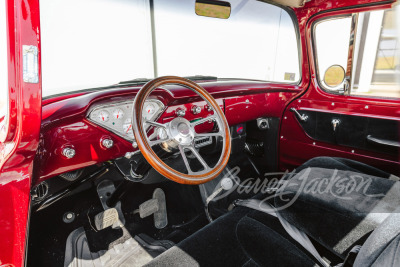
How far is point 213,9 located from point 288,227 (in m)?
1.41

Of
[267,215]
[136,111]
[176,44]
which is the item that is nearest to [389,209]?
[267,215]

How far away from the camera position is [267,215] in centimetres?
149

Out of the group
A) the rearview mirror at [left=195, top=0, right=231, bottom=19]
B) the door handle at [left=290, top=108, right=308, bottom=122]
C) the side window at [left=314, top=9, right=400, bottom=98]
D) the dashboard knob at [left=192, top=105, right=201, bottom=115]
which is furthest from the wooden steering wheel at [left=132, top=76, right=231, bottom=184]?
the side window at [left=314, top=9, right=400, bottom=98]

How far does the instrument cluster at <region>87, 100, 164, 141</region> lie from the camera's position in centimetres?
141

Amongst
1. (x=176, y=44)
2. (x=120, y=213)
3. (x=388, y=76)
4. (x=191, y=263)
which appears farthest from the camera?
(x=388, y=76)

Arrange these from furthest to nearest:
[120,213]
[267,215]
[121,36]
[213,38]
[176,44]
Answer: [213,38], [176,44], [120,213], [121,36], [267,215]

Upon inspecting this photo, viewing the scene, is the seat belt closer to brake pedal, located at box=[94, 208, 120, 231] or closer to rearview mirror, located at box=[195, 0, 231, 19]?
brake pedal, located at box=[94, 208, 120, 231]

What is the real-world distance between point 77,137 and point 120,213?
74cm

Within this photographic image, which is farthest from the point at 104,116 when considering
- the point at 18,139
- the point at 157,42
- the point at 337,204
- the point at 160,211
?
the point at 337,204

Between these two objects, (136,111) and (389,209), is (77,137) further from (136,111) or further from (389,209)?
(389,209)

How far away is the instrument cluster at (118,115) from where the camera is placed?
4.62ft

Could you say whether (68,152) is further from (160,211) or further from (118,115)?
(160,211)

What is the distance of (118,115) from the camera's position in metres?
1.48

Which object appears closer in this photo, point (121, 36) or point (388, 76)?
point (121, 36)
